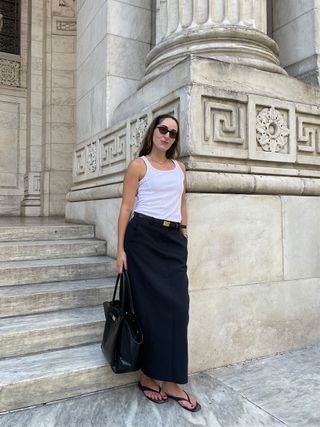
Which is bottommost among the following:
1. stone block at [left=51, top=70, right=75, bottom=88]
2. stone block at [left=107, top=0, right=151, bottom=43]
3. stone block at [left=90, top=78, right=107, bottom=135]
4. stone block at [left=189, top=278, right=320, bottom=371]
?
stone block at [left=189, top=278, right=320, bottom=371]

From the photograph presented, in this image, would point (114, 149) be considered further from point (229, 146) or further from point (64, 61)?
point (64, 61)

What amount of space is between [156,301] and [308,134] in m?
2.54

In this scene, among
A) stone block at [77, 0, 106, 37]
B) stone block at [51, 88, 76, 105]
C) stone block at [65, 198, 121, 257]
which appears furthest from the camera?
stone block at [51, 88, 76, 105]

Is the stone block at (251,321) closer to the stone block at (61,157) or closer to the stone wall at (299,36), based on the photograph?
the stone wall at (299,36)

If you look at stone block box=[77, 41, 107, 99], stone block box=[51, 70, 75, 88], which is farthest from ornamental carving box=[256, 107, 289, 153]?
stone block box=[51, 70, 75, 88]

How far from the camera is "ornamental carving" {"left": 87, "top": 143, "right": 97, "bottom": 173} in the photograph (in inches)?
211

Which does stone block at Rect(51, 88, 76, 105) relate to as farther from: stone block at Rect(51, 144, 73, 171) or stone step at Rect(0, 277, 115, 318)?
stone step at Rect(0, 277, 115, 318)

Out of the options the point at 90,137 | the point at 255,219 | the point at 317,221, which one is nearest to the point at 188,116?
the point at 255,219

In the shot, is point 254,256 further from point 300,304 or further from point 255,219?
point 300,304

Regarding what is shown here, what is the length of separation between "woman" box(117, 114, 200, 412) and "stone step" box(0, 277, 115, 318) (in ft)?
3.50

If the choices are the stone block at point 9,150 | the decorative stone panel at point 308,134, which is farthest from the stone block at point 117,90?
the stone block at point 9,150

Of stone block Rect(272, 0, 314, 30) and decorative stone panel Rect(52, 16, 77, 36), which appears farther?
decorative stone panel Rect(52, 16, 77, 36)

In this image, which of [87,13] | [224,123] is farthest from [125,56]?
[224,123]

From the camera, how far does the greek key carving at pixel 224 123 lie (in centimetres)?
349
